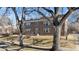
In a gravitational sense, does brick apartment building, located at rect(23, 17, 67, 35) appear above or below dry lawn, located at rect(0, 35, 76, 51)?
above

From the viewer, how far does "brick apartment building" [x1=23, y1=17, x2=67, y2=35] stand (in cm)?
244

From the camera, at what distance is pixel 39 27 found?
244 cm

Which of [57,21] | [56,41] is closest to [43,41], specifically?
[56,41]

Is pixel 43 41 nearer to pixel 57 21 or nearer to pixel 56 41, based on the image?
pixel 56 41

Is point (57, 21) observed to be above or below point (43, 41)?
above

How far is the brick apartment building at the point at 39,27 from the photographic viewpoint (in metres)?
2.44

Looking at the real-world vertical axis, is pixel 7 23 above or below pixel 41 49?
above

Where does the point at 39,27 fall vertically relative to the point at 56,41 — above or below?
above
